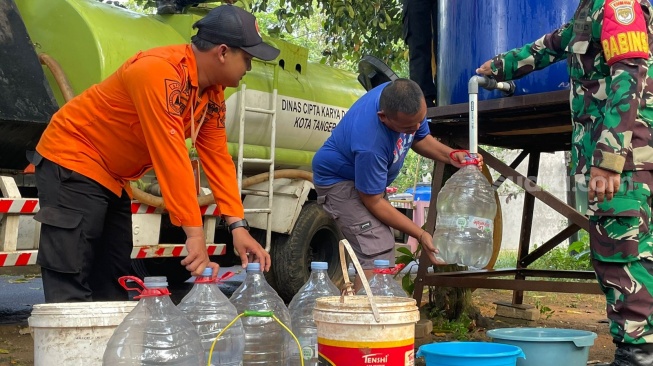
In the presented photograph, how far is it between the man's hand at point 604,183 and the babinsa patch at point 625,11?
0.69 m

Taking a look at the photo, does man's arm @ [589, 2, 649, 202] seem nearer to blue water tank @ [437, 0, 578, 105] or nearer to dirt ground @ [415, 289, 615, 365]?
blue water tank @ [437, 0, 578, 105]

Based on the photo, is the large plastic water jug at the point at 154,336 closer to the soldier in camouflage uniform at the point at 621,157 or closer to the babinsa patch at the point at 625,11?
the soldier in camouflage uniform at the point at 621,157

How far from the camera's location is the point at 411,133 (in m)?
4.40

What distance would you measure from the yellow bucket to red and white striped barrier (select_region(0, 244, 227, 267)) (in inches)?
133

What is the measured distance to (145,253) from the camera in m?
6.41

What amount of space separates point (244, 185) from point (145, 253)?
119 centimetres

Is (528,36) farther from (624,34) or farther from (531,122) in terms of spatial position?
(624,34)

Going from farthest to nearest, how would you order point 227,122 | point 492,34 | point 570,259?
1. point 570,259
2. point 227,122
3. point 492,34

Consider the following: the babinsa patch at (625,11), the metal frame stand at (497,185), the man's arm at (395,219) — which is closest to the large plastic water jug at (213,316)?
the man's arm at (395,219)

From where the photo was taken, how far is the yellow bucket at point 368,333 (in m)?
2.61

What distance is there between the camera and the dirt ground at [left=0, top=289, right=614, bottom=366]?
521 cm

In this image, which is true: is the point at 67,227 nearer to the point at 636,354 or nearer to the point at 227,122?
the point at 636,354

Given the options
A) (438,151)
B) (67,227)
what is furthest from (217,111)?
(438,151)

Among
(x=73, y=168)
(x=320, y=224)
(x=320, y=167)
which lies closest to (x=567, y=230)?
(x=320, y=224)
